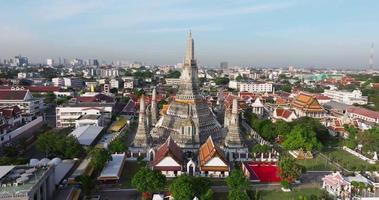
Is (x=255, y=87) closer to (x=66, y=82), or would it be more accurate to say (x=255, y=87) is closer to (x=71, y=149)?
(x=66, y=82)

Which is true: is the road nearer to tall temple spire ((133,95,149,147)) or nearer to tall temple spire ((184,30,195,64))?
tall temple spire ((133,95,149,147))

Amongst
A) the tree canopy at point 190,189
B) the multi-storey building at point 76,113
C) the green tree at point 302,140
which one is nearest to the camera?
the tree canopy at point 190,189

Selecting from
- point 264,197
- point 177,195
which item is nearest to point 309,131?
point 264,197

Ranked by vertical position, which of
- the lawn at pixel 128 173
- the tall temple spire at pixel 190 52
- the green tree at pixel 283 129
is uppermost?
the tall temple spire at pixel 190 52

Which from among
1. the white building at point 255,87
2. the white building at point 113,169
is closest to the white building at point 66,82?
the white building at point 255,87

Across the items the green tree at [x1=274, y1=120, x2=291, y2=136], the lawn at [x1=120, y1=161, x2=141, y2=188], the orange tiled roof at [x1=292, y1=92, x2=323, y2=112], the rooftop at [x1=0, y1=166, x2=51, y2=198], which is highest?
the orange tiled roof at [x1=292, y1=92, x2=323, y2=112]

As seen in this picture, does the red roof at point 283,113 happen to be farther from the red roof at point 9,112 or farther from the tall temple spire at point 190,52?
the red roof at point 9,112

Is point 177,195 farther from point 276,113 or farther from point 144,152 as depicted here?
point 276,113

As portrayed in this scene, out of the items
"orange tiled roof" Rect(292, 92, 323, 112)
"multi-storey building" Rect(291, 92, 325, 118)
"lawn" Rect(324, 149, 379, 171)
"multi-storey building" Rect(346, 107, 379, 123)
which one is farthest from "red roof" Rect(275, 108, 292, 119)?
"lawn" Rect(324, 149, 379, 171)
